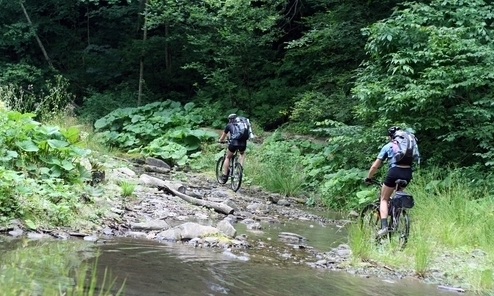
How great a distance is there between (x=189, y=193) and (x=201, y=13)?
10.5 metres

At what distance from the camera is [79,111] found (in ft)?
69.6

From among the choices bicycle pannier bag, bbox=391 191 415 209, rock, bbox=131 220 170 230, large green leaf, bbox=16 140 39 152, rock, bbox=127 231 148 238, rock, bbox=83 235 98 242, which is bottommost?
rock, bbox=127 231 148 238

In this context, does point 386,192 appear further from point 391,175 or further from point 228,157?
point 228,157

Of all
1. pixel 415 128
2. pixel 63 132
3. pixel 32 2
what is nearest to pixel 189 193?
pixel 63 132

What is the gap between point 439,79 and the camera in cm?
1027

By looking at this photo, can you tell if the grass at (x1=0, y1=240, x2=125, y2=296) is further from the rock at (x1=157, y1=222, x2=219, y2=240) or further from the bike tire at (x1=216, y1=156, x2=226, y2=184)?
the bike tire at (x1=216, y1=156, x2=226, y2=184)

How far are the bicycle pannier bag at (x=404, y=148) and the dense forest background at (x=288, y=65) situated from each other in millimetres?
3186

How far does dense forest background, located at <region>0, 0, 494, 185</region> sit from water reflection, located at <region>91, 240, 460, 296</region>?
5439 millimetres

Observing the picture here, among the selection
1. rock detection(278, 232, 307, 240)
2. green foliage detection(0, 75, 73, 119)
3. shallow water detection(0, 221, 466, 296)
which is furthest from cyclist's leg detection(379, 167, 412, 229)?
green foliage detection(0, 75, 73, 119)

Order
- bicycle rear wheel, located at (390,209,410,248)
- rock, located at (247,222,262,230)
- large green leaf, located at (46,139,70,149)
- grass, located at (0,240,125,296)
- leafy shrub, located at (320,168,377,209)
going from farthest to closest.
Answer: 1. leafy shrub, located at (320,168,377,209)
2. rock, located at (247,222,262,230)
3. large green leaf, located at (46,139,70,149)
4. bicycle rear wheel, located at (390,209,410,248)
5. grass, located at (0,240,125,296)

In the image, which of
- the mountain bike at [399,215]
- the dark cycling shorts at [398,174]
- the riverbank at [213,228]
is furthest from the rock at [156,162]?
the dark cycling shorts at [398,174]

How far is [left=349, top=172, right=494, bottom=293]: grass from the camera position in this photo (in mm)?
5801

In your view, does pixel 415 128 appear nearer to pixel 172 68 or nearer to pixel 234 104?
pixel 234 104

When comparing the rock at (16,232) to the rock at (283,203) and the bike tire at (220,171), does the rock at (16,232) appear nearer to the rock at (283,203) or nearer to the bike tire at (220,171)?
the rock at (283,203)
